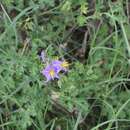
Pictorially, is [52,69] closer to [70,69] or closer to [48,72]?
[48,72]

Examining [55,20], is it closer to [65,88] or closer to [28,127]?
[65,88]

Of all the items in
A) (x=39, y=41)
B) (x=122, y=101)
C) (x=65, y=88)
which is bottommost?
(x=122, y=101)

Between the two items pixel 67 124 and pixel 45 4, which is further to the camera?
pixel 45 4

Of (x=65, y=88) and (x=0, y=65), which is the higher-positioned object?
(x=0, y=65)

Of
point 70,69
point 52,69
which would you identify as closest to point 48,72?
point 52,69

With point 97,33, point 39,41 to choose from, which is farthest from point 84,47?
point 39,41
